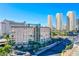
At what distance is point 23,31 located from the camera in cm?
256

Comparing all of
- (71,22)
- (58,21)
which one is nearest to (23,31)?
(58,21)

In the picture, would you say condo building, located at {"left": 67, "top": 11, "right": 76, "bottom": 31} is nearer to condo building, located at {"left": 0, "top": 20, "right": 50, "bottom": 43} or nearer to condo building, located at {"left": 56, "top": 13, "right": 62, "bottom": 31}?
condo building, located at {"left": 56, "top": 13, "right": 62, "bottom": 31}

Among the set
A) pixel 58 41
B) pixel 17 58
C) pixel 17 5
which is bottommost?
pixel 17 58

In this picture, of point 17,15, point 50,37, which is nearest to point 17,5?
point 17,15

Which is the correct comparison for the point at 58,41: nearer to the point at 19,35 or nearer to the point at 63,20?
the point at 63,20

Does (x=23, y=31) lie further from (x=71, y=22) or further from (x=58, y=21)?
(x=71, y=22)

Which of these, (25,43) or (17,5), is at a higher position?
(17,5)

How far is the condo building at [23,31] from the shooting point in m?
2.55

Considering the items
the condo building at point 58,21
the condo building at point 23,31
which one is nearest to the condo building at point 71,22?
the condo building at point 58,21

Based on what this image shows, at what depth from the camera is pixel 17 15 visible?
2.56 metres

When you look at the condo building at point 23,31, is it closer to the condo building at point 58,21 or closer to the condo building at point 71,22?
the condo building at point 58,21

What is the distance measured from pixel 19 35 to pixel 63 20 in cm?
48

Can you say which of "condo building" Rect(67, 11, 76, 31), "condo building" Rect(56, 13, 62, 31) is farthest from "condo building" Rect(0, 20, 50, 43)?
"condo building" Rect(67, 11, 76, 31)

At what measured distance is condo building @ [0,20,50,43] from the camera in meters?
2.55
